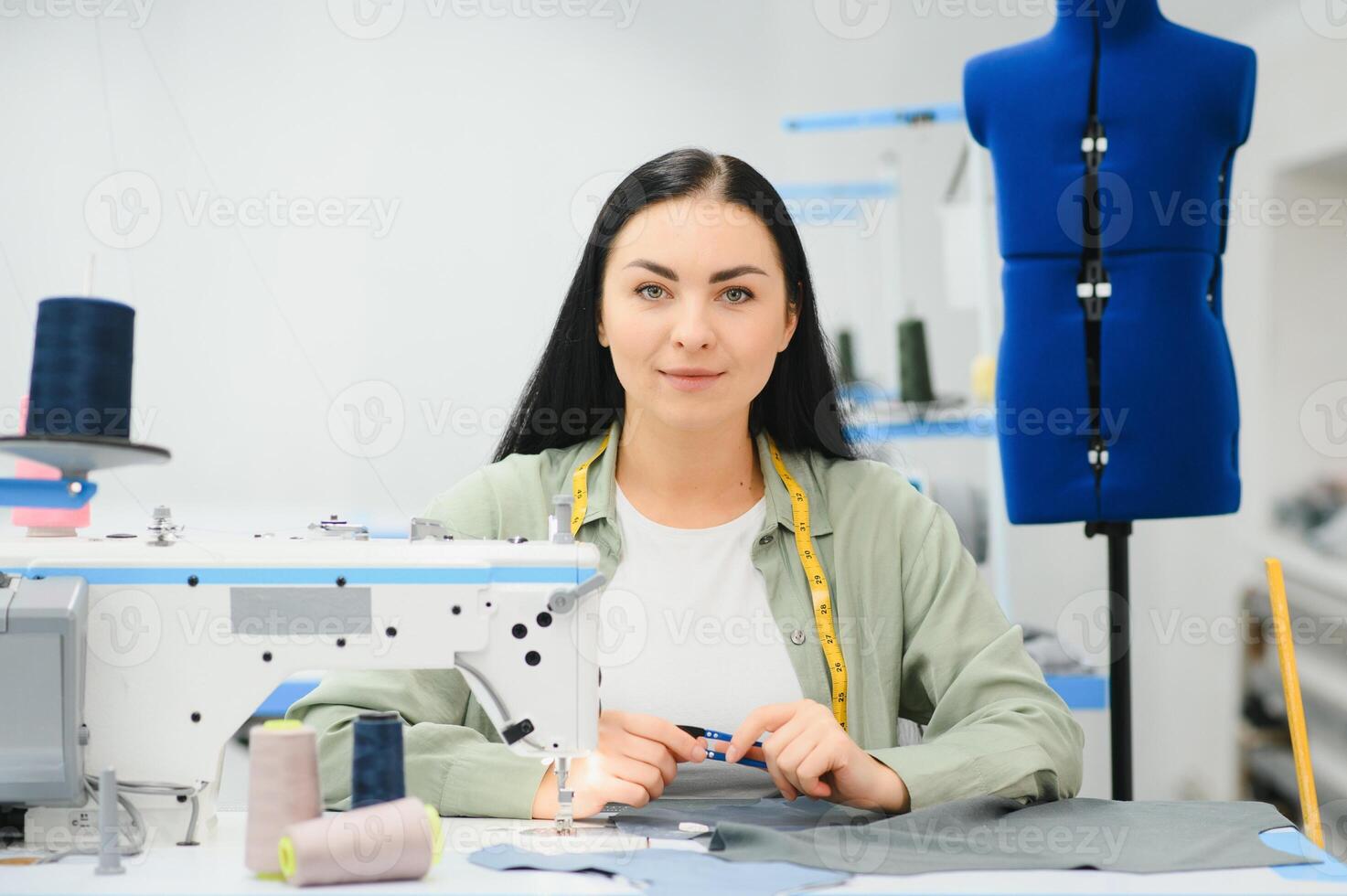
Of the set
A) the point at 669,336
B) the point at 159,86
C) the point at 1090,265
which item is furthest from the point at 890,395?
the point at 669,336

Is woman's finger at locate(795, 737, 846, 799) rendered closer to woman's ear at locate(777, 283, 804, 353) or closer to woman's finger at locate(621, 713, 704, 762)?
woman's finger at locate(621, 713, 704, 762)

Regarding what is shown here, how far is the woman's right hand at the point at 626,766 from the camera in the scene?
138 centimetres

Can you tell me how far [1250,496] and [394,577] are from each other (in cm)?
302

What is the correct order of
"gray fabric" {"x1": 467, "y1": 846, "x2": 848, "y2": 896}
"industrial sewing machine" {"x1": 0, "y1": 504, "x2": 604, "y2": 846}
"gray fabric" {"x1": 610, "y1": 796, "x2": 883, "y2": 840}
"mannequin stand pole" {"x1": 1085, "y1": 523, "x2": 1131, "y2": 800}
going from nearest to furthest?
1. "gray fabric" {"x1": 467, "y1": 846, "x2": 848, "y2": 896}
2. "industrial sewing machine" {"x1": 0, "y1": 504, "x2": 604, "y2": 846}
3. "gray fabric" {"x1": 610, "y1": 796, "x2": 883, "y2": 840}
4. "mannequin stand pole" {"x1": 1085, "y1": 523, "x2": 1131, "y2": 800}

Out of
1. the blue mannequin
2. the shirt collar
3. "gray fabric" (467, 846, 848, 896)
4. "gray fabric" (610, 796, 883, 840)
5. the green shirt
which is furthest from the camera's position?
the blue mannequin

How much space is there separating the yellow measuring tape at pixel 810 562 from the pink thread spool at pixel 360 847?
64cm

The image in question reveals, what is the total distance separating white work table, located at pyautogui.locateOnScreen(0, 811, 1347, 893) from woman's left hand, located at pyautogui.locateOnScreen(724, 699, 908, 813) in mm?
249

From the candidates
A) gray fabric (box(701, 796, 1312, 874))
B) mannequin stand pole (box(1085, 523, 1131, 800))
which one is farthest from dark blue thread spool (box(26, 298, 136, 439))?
mannequin stand pole (box(1085, 523, 1131, 800))

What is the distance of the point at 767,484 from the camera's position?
1812mm

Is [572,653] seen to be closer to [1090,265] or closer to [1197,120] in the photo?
[1090,265]

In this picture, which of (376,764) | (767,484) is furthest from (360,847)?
(767,484)

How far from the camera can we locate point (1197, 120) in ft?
6.84

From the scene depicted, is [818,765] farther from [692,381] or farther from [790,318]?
[790,318]

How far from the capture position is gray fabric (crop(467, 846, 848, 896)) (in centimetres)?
108
